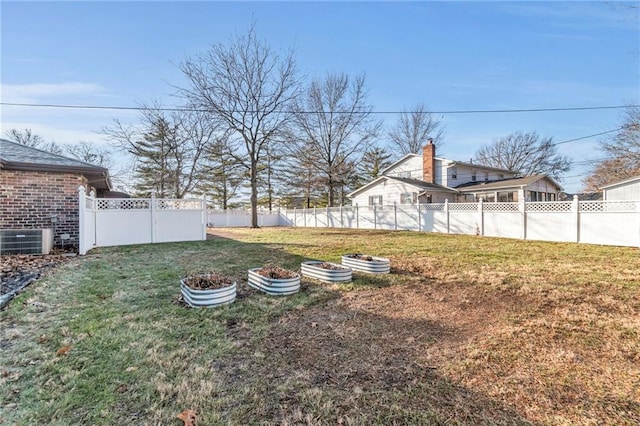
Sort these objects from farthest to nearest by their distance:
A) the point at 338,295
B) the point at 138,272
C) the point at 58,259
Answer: the point at 58,259 < the point at 138,272 < the point at 338,295

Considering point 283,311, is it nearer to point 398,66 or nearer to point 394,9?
point 394,9

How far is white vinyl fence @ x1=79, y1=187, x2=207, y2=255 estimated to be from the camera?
9633 millimetres

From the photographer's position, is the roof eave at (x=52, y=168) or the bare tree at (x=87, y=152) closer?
the roof eave at (x=52, y=168)

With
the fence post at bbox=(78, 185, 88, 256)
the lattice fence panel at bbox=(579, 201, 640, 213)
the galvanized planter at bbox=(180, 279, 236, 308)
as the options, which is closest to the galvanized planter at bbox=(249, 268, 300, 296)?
the galvanized planter at bbox=(180, 279, 236, 308)

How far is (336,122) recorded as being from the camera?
2617 cm

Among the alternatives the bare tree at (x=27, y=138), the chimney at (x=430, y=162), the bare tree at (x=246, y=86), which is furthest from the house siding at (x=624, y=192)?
the bare tree at (x=27, y=138)

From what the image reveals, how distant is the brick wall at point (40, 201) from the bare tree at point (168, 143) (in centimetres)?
1304

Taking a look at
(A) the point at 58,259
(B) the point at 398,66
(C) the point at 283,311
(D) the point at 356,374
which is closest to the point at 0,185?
(A) the point at 58,259

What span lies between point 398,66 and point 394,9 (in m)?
5.41

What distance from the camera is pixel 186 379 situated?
7.08ft

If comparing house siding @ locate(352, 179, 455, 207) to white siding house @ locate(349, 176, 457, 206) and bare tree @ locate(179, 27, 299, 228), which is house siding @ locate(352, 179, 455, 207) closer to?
white siding house @ locate(349, 176, 457, 206)

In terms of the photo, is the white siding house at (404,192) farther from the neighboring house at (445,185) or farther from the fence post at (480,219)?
the fence post at (480,219)

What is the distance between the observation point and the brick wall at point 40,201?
781 cm

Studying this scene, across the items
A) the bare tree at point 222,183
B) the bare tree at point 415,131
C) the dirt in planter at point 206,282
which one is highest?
the bare tree at point 415,131
